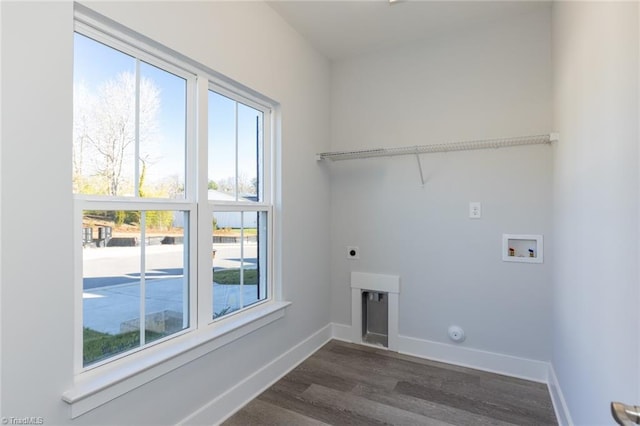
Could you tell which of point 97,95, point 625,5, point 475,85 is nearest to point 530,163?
point 475,85

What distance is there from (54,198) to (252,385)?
63.7 inches

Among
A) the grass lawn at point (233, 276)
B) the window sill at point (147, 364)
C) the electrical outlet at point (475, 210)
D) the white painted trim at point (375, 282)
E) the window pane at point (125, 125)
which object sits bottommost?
the window sill at point (147, 364)

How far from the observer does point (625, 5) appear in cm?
101

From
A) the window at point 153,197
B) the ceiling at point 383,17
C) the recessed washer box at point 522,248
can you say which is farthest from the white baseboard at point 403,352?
the ceiling at point 383,17

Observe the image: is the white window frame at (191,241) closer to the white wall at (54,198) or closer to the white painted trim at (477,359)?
the white wall at (54,198)

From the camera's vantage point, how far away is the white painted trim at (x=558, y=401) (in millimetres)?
1767

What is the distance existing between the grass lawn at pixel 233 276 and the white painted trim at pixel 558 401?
200 centimetres

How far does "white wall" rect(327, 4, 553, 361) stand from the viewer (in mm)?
2400

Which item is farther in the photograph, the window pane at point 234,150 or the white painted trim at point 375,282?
the white painted trim at point 375,282

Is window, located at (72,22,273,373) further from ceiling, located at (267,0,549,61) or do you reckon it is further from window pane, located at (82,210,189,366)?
ceiling, located at (267,0,549,61)

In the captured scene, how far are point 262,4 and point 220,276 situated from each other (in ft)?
6.14

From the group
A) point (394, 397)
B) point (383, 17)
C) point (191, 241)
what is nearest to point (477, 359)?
point (394, 397)

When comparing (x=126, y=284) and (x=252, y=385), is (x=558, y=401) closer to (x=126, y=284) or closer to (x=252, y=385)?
(x=252, y=385)

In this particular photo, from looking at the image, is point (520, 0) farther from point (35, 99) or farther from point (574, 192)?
point (35, 99)
